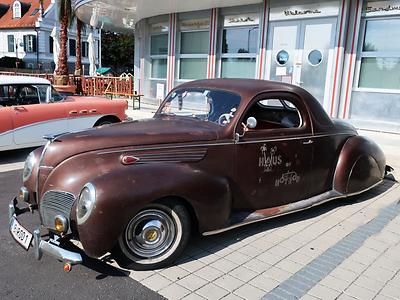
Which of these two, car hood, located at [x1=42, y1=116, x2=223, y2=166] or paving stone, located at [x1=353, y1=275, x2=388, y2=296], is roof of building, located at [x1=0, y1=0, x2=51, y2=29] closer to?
car hood, located at [x1=42, y1=116, x2=223, y2=166]

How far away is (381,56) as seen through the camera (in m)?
9.63

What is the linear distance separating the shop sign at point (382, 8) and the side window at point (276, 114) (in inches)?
248

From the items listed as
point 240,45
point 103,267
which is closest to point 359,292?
point 103,267

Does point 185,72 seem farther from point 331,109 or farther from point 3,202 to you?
point 3,202

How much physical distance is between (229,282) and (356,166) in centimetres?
265

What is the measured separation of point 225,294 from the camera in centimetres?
306

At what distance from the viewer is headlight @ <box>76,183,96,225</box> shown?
9.68 ft

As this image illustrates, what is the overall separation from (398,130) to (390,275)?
6.96m

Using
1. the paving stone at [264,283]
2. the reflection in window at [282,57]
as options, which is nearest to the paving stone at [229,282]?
the paving stone at [264,283]

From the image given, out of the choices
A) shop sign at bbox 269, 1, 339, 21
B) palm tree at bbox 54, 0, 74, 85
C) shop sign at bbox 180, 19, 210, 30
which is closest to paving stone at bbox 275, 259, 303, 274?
shop sign at bbox 269, 1, 339, 21

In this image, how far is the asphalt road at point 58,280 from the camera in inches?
117

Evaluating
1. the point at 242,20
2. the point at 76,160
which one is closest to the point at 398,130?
the point at 242,20

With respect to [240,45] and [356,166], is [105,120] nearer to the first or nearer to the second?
[356,166]

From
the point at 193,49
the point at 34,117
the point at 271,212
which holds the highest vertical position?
the point at 193,49
